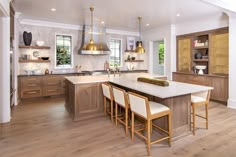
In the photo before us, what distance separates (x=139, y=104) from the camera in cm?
238

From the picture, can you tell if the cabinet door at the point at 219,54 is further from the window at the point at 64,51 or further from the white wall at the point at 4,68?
the white wall at the point at 4,68

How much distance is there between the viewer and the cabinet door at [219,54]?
15.8 feet

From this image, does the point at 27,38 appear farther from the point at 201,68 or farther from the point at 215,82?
the point at 215,82

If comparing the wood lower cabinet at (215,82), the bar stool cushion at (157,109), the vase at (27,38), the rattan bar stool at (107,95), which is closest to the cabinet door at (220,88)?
the wood lower cabinet at (215,82)

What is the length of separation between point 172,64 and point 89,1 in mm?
3970

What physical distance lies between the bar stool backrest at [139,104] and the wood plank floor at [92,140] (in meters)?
0.54

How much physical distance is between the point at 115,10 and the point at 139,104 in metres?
3.19

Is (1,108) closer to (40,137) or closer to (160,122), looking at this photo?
(40,137)

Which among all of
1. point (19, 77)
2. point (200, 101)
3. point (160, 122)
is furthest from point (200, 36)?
point (19, 77)

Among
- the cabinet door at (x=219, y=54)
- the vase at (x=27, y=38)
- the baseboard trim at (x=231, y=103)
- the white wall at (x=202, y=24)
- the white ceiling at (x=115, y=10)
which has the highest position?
the white ceiling at (x=115, y=10)

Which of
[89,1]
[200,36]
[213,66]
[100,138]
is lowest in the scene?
[100,138]

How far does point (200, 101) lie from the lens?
289 cm

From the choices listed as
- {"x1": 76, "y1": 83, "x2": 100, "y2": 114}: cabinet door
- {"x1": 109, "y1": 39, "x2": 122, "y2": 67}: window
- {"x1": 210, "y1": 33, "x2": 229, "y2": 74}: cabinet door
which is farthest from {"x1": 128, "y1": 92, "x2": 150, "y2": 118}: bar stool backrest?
{"x1": 109, "y1": 39, "x2": 122, "y2": 67}: window

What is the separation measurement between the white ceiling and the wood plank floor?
8.94 feet
